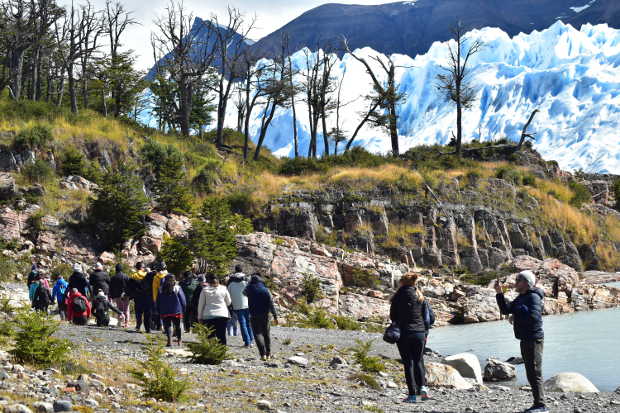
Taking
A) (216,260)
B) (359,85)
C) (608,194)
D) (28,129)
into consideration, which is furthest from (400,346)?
(359,85)

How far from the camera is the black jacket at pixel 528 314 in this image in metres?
9.23

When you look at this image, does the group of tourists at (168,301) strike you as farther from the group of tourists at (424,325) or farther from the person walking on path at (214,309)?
the group of tourists at (424,325)

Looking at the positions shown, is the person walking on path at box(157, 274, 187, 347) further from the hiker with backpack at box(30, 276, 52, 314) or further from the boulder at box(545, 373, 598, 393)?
the boulder at box(545, 373, 598, 393)

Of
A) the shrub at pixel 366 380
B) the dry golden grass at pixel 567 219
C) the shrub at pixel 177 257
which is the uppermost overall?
the dry golden grass at pixel 567 219

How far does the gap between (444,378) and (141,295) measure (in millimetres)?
7631

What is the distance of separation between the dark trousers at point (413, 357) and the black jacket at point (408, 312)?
0.28 ft

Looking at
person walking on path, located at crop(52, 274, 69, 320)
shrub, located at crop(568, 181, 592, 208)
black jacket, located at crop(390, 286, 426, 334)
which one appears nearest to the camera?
black jacket, located at crop(390, 286, 426, 334)

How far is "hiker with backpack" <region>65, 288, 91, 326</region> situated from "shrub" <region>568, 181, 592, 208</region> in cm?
3359

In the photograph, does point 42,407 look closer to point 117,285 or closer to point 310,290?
point 117,285

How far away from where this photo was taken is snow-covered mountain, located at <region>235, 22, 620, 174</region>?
115688mm

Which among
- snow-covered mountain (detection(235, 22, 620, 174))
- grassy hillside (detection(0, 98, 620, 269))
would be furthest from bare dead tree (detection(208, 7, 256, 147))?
snow-covered mountain (detection(235, 22, 620, 174))

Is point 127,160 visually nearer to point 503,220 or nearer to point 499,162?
point 503,220

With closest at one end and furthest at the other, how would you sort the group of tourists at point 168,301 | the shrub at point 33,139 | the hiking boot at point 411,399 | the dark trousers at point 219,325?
the hiking boot at point 411,399 < the group of tourists at point 168,301 < the dark trousers at point 219,325 < the shrub at point 33,139

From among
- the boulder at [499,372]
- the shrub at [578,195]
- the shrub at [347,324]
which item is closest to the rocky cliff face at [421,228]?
the shrub at [578,195]
